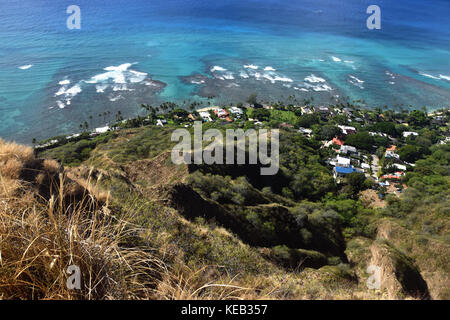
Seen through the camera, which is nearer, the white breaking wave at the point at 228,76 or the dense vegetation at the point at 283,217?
the dense vegetation at the point at 283,217

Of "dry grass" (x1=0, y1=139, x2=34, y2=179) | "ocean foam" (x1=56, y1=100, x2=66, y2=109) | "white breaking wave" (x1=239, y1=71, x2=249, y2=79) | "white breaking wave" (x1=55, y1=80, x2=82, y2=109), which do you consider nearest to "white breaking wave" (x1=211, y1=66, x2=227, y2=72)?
"white breaking wave" (x1=239, y1=71, x2=249, y2=79)

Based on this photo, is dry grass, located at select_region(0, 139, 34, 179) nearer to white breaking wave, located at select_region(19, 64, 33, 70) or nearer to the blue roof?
the blue roof

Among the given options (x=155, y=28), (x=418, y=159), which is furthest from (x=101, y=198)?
(x=155, y=28)

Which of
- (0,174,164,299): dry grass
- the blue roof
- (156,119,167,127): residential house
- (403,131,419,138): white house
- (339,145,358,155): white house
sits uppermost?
(0,174,164,299): dry grass

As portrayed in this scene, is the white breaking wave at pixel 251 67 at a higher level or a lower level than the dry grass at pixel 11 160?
higher

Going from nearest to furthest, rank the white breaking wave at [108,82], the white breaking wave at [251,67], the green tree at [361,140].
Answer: the green tree at [361,140]
the white breaking wave at [108,82]
the white breaking wave at [251,67]

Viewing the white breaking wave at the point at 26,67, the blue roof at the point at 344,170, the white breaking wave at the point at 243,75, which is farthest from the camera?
the white breaking wave at the point at 243,75

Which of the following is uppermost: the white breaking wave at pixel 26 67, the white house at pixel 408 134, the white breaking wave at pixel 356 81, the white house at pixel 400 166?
the white breaking wave at pixel 26 67

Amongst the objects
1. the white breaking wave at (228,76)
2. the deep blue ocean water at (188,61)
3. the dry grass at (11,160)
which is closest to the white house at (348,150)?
the deep blue ocean water at (188,61)

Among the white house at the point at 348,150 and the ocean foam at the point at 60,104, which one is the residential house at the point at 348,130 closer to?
→ the white house at the point at 348,150
